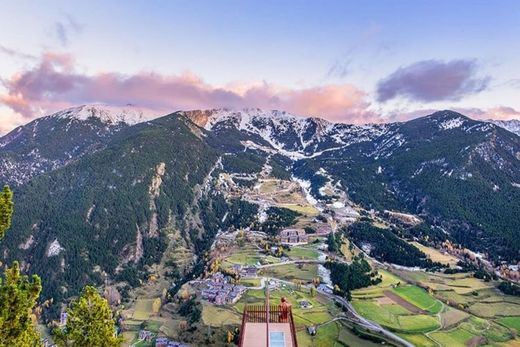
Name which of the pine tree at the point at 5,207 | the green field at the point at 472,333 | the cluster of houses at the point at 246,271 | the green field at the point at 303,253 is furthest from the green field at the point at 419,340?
the pine tree at the point at 5,207

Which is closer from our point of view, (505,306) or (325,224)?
(505,306)

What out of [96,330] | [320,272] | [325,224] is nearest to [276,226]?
[325,224]

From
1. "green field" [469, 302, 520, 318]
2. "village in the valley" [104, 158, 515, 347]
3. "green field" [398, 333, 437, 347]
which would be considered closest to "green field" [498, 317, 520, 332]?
"green field" [469, 302, 520, 318]

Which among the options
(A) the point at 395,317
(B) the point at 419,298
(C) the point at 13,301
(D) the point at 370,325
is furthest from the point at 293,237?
(C) the point at 13,301

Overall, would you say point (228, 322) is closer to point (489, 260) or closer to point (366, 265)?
point (366, 265)

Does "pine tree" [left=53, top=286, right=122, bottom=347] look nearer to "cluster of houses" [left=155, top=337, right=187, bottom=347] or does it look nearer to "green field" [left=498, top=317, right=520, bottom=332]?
"cluster of houses" [left=155, top=337, right=187, bottom=347]

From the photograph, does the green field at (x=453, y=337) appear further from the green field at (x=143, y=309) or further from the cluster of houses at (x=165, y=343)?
the green field at (x=143, y=309)

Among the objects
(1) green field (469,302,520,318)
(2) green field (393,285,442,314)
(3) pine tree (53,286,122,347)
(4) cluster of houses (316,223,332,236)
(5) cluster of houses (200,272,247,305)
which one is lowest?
(1) green field (469,302,520,318)
